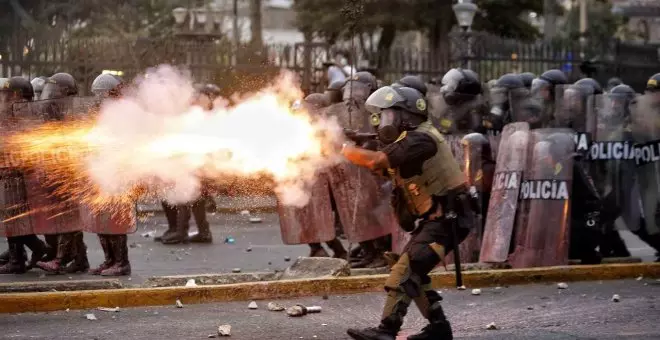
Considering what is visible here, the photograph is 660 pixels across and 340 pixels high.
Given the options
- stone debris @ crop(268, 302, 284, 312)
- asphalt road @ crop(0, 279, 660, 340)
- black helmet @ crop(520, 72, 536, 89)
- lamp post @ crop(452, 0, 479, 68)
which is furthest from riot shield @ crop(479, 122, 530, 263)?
lamp post @ crop(452, 0, 479, 68)

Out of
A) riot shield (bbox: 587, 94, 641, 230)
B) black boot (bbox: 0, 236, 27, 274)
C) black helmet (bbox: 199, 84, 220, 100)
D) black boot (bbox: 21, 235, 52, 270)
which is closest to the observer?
black boot (bbox: 0, 236, 27, 274)

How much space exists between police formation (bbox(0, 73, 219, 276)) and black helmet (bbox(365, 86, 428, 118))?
142 inches

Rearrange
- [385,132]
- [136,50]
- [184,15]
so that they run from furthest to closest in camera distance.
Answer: [184,15], [136,50], [385,132]

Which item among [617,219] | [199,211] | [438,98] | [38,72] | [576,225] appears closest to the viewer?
[576,225]

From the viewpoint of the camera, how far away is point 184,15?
84.0 ft

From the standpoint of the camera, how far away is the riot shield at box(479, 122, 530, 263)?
1111 centimetres

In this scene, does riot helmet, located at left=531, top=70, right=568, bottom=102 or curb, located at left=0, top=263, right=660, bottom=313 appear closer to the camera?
curb, located at left=0, top=263, right=660, bottom=313

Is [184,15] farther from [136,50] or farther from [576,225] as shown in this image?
[576,225]

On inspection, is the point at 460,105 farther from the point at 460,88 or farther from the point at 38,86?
the point at 38,86

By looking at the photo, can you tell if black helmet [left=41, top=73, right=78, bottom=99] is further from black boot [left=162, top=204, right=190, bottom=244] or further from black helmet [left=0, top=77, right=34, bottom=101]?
black boot [left=162, top=204, right=190, bottom=244]

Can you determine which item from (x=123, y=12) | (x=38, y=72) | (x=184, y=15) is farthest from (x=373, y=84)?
(x=123, y=12)

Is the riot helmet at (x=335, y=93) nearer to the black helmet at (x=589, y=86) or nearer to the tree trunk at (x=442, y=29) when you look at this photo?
the black helmet at (x=589, y=86)

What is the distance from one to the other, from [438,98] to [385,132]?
219 inches

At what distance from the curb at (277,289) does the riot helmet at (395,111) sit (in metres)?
2.52
